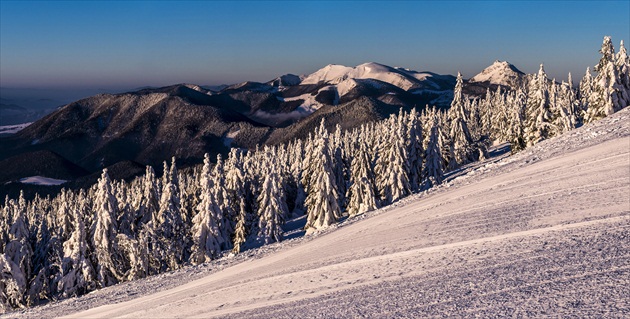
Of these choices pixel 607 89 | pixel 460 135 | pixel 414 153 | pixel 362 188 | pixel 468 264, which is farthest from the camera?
pixel 460 135

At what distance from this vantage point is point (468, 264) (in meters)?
8.55

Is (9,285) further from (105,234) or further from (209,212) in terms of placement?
(209,212)

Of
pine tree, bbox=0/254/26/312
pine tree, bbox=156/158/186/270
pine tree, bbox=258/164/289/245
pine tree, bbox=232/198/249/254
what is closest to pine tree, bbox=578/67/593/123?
pine tree, bbox=258/164/289/245

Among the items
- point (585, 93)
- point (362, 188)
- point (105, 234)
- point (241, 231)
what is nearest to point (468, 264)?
point (105, 234)

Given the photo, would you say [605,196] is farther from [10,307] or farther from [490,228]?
[10,307]

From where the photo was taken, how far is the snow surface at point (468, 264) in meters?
6.87

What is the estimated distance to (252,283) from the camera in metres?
11.5

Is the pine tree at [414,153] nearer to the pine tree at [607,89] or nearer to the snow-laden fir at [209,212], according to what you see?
the snow-laden fir at [209,212]

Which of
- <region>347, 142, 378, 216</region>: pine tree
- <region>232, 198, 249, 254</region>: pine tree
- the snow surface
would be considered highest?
the snow surface

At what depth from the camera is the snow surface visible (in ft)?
22.5

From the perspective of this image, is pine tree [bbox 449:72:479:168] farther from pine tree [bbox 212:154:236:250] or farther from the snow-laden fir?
pine tree [bbox 212:154:236:250]

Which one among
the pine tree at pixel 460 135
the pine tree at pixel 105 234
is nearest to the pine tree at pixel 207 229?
→ the pine tree at pixel 105 234

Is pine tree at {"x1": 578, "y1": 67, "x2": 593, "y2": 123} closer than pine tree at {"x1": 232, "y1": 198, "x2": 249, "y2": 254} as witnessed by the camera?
No

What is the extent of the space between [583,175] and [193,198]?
5240cm
